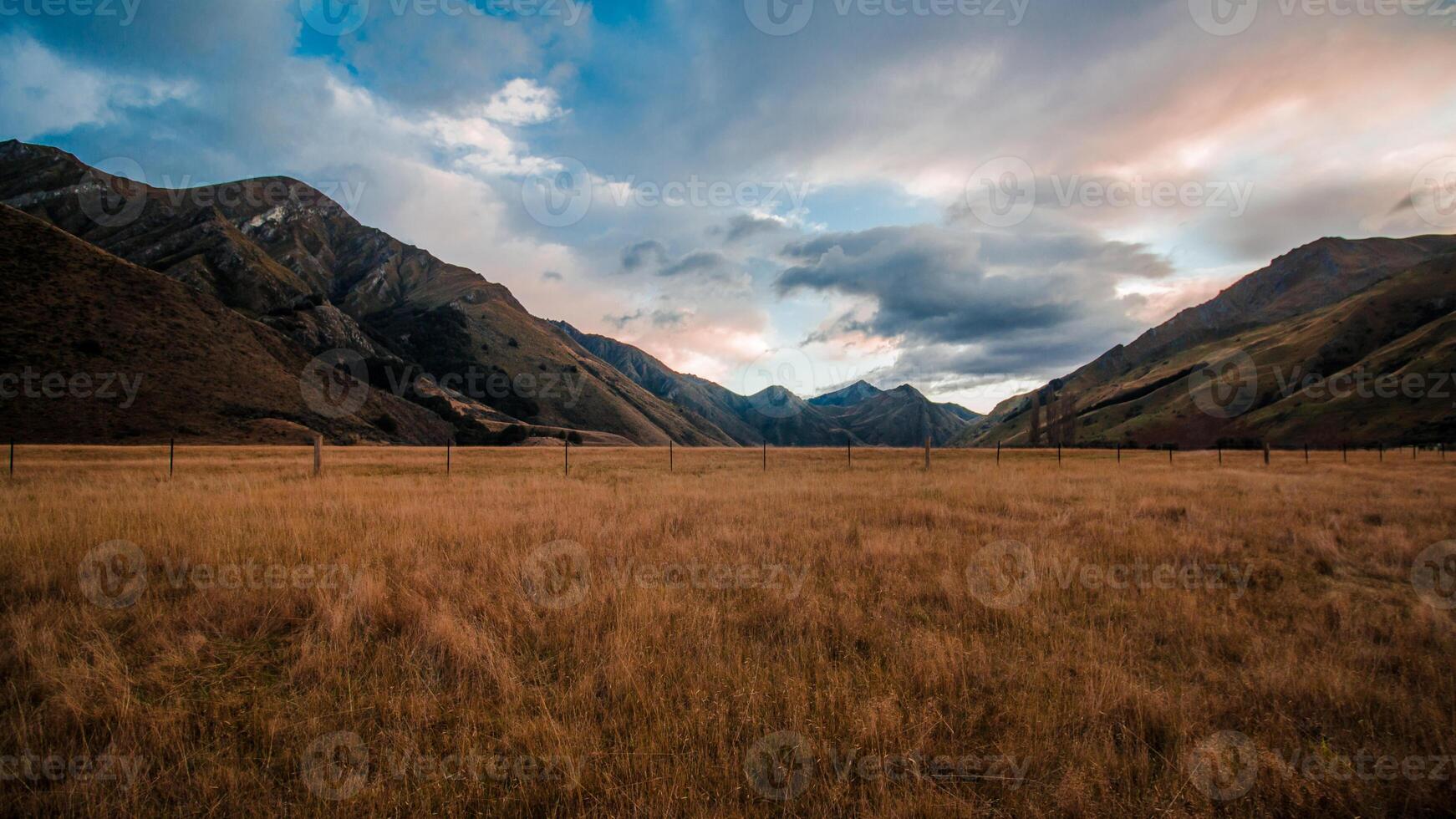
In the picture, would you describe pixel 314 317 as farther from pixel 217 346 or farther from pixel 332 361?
pixel 217 346

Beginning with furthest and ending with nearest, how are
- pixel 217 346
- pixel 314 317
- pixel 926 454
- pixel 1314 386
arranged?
pixel 314 317 → pixel 1314 386 → pixel 217 346 → pixel 926 454

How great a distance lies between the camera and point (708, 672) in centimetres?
410

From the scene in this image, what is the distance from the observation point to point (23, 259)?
63125mm

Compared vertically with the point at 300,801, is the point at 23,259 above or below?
above

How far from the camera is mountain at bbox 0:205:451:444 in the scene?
54594mm

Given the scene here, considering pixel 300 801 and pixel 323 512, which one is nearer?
pixel 300 801

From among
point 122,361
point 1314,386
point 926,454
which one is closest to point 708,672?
point 926,454

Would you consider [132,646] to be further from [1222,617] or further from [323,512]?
[1222,617]

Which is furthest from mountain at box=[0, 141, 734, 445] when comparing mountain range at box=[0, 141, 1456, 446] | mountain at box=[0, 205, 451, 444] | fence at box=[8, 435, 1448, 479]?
fence at box=[8, 435, 1448, 479]

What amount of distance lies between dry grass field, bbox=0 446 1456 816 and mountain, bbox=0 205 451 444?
223 feet

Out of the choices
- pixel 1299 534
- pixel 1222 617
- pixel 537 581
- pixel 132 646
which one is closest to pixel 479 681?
pixel 537 581

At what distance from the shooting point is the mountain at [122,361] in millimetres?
54594

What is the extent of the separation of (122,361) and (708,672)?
91.0m

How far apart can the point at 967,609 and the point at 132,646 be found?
789 centimetres
